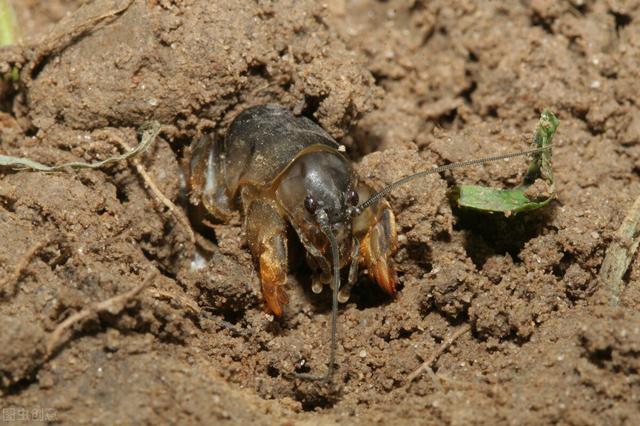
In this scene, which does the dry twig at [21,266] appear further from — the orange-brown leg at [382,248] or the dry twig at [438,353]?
the dry twig at [438,353]

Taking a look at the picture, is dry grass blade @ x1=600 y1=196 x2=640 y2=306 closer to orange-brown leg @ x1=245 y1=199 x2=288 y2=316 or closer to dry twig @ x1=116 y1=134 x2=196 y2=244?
orange-brown leg @ x1=245 y1=199 x2=288 y2=316

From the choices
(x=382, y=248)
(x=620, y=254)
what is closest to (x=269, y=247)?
(x=382, y=248)

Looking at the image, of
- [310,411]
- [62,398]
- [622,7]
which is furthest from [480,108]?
[62,398]

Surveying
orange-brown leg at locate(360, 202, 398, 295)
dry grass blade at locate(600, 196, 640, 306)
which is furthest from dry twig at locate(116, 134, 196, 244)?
dry grass blade at locate(600, 196, 640, 306)

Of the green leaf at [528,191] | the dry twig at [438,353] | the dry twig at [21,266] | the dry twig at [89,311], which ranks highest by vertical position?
the dry twig at [21,266]

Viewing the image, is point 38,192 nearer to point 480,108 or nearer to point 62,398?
point 62,398

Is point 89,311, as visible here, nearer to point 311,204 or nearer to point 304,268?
point 311,204

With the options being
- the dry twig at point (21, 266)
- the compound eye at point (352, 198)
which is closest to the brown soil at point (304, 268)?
the dry twig at point (21, 266)
